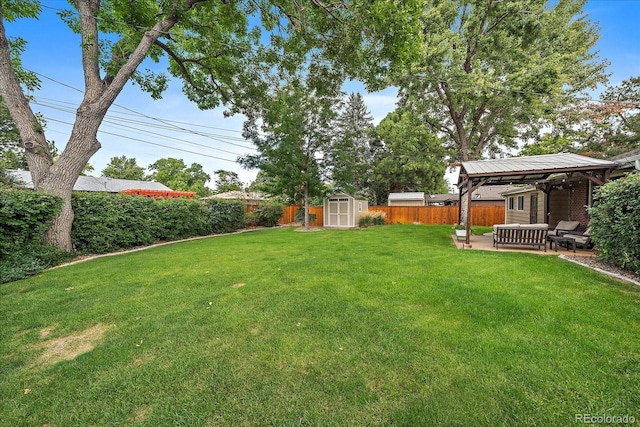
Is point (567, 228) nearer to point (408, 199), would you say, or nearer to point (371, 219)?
point (371, 219)

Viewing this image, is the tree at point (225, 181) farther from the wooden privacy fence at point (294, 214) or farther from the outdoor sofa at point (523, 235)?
the outdoor sofa at point (523, 235)

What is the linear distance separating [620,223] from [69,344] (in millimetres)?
8634

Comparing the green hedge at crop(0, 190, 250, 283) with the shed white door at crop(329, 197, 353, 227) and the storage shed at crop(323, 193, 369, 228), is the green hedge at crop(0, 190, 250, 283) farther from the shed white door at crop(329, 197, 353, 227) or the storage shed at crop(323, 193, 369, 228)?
the shed white door at crop(329, 197, 353, 227)

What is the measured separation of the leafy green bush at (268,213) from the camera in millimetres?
17844

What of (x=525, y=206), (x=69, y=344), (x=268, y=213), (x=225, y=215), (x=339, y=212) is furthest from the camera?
(x=339, y=212)

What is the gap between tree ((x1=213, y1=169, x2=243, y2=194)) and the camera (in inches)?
1401

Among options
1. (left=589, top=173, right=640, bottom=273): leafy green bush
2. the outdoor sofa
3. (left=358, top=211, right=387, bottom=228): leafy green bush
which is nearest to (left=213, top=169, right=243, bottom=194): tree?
(left=358, top=211, right=387, bottom=228): leafy green bush

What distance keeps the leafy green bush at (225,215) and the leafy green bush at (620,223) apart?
1412cm

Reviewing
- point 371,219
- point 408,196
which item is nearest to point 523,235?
point 371,219

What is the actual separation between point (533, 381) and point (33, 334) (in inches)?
198

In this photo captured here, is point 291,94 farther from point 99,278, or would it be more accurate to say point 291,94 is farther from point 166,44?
point 99,278

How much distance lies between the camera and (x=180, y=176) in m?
36.7

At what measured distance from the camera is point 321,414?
5.72 ft

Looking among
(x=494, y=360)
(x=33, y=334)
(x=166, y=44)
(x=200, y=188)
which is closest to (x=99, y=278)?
(x=33, y=334)
